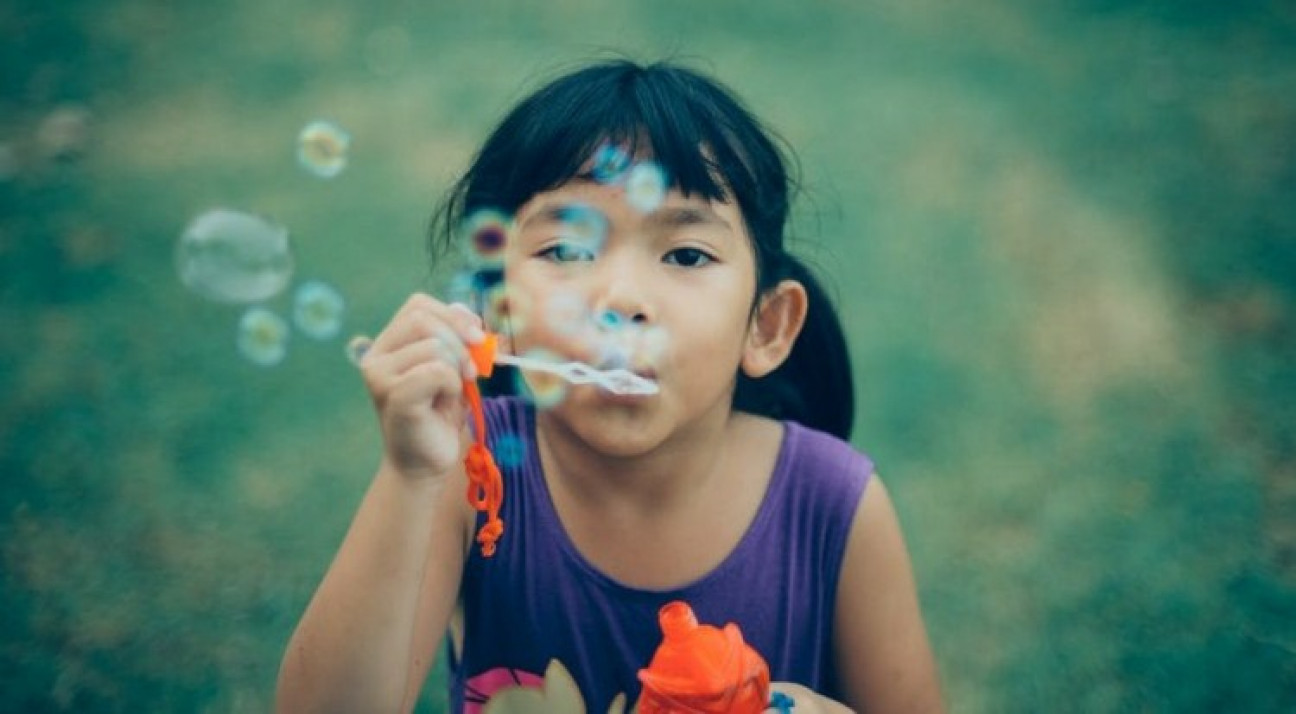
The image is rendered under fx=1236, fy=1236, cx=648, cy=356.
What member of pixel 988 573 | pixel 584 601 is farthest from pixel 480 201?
pixel 988 573

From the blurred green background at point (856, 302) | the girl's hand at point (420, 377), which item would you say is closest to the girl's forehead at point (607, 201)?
the girl's hand at point (420, 377)

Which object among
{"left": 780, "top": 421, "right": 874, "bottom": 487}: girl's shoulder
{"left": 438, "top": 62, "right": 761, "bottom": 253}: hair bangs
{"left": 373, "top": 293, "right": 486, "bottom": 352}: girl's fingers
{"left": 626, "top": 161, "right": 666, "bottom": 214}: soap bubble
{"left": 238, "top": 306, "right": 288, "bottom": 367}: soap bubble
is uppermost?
{"left": 438, "top": 62, "right": 761, "bottom": 253}: hair bangs

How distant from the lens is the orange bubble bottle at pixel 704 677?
3.88ft

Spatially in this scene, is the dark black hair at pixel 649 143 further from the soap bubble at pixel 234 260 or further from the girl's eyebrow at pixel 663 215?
the soap bubble at pixel 234 260

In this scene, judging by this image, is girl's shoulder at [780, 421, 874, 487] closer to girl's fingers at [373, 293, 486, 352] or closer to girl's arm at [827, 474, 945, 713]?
girl's arm at [827, 474, 945, 713]

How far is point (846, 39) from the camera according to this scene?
3994 millimetres

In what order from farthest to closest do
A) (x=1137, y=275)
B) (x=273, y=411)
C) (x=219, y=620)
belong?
1. (x=1137, y=275)
2. (x=273, y=411)
3. (x=219, y=620)

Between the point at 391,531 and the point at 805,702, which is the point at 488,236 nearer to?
the point at 391,531

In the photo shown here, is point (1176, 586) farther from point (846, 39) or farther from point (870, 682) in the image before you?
point (846, 39)

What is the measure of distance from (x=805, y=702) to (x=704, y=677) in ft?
0.81

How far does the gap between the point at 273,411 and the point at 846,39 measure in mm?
2281

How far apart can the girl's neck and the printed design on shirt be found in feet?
0.73

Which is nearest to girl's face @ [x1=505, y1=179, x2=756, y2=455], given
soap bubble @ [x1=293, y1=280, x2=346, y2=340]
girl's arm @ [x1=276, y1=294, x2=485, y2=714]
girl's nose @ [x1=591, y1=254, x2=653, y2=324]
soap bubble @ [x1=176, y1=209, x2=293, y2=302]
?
girl's nose @ [x1=591, y1=254, x2=653, y2=324]

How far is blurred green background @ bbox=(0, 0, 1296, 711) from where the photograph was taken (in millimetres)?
2166
